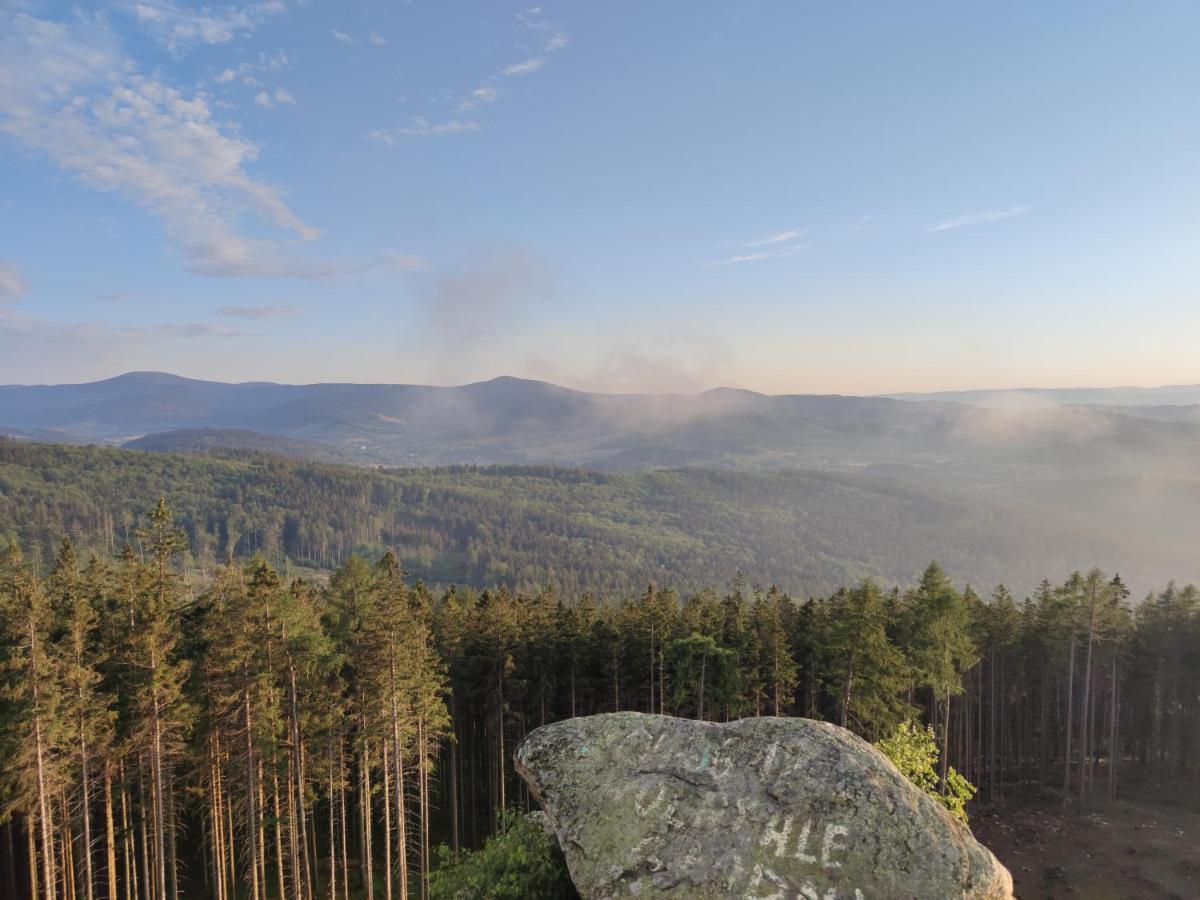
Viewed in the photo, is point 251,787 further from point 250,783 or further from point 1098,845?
point 1098,845

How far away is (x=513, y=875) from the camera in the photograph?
10555 mm

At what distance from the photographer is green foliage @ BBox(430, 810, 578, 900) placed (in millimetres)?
10625

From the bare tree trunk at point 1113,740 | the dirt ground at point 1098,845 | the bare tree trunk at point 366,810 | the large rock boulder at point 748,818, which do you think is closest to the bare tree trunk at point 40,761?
the bare tree trunk at point 366,810

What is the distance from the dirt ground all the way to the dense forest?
8.04 ft

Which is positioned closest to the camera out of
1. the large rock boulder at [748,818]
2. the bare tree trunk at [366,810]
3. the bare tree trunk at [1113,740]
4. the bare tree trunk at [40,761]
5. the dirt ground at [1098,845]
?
the large rock boulder at [748,818]

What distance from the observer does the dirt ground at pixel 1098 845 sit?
31141 mm

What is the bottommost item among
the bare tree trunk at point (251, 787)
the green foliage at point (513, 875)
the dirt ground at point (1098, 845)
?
the dirt ground at point (1098, 845)

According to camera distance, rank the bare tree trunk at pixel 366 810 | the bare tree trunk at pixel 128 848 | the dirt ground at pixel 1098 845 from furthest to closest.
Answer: the dirt ground at pixel 1098 845 → the bare tree trunk at pixel 366 810 → the bare tree trunk at pixel 128 848

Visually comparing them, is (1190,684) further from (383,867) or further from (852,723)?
(383,867)

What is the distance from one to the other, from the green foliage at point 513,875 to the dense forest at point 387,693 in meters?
0.61

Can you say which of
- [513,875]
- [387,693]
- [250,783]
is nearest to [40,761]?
[250,783]

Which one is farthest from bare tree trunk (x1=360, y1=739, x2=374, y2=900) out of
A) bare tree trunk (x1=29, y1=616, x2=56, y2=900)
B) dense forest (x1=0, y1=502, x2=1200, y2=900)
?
bare tree trunk (x1=29, y1=616, x2=56, y2=900)

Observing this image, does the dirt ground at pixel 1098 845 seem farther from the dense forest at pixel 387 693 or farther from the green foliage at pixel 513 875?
the green foliage at pixel 513 875

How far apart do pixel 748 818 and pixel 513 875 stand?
4.08 metres
